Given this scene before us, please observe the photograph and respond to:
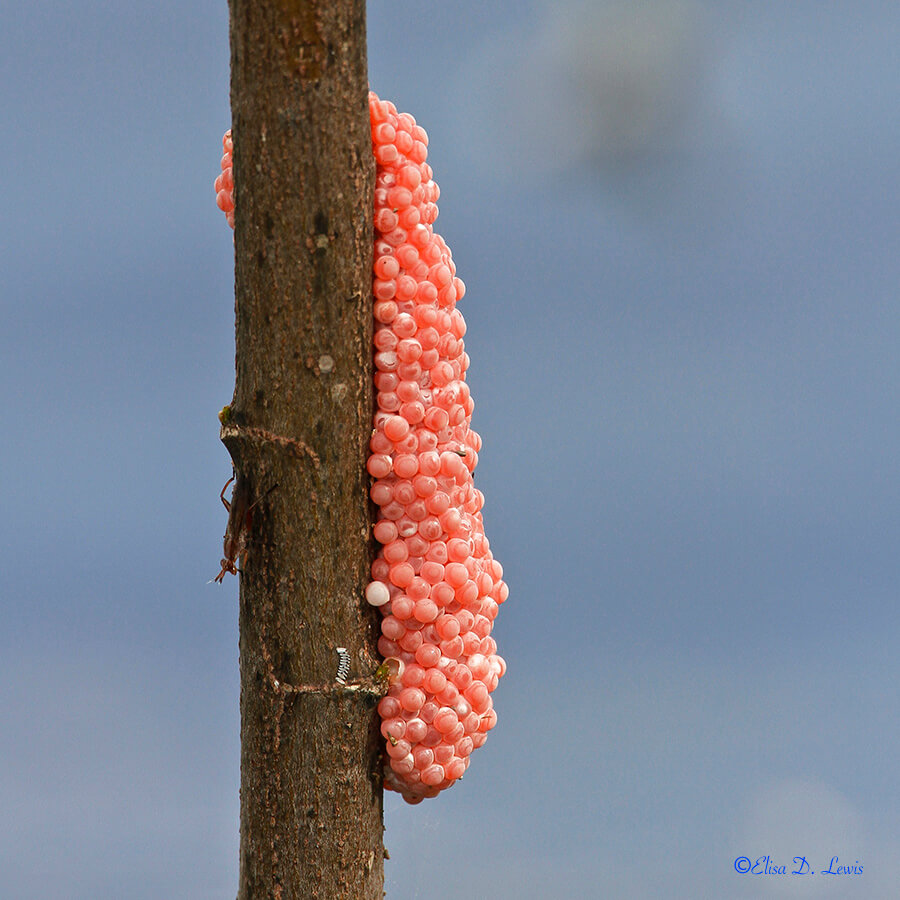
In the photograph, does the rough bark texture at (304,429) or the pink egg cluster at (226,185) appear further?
the pink egg cluster at (226,185)

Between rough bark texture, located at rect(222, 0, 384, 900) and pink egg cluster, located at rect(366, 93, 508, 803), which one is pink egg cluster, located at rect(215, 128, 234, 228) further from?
pink egg cluster, located at rect(366, 93, 508, 803)

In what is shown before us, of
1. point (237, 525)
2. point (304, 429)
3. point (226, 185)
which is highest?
point (226, 185)

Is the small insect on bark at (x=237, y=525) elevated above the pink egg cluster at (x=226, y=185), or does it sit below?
below

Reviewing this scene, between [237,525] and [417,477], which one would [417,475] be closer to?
[417,477]

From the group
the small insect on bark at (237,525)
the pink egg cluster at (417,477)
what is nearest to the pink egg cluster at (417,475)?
the pink egg cluster at (417,477)

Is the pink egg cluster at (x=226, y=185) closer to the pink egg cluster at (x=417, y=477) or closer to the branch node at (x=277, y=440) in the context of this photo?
the pink egg cluster at (x=417, y=477)

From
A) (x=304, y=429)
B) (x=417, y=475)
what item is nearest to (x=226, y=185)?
(x=304, y=429)

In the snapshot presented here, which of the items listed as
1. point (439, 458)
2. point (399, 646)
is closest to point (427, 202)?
point (439, 458)
